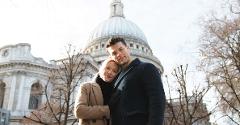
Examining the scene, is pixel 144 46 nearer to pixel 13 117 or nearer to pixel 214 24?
pixel 13 117

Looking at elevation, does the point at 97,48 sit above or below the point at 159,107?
above

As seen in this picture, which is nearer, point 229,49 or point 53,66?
point 229,49

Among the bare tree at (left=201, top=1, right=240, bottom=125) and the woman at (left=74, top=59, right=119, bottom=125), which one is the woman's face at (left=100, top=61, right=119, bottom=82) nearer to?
the woman at (left=74, top=59, right=119, bottom=125)

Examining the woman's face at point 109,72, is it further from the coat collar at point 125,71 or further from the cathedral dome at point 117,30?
the cathedral dome at point 117,30

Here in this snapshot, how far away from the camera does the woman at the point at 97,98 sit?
392cm

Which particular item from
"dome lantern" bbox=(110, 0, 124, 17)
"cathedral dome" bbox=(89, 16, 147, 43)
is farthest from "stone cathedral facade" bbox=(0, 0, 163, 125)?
"dome lantern" bbox=(110, 0, 124, 17)

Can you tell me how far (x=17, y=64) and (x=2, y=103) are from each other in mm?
5461

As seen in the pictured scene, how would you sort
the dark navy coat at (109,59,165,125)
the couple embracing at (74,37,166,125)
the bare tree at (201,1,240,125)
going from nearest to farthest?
1. the dark navy coat at (109,59,165,125)
2. the couple embracing at (74,37,166,125)
3. the bare tree at (201,1,240,125)

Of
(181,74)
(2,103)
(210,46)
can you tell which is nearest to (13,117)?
(2,103)

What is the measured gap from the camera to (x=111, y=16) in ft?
260

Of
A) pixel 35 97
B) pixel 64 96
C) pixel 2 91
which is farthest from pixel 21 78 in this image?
pixel 64 96

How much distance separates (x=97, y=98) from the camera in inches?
159

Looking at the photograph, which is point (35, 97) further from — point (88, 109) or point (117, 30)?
point (88, 109)

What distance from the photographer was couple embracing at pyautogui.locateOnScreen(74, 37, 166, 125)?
3.82 meters
